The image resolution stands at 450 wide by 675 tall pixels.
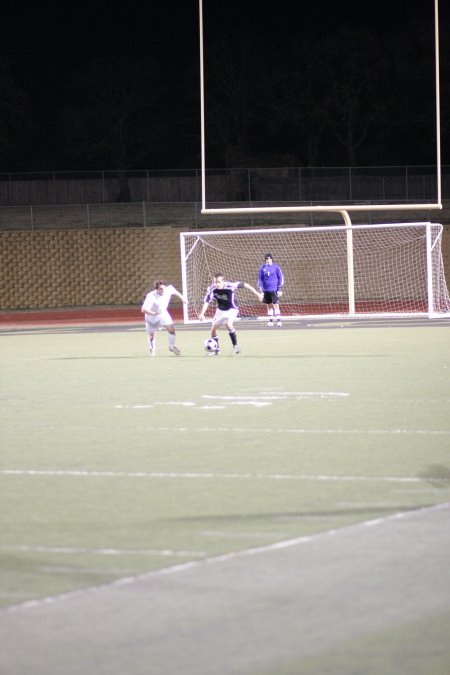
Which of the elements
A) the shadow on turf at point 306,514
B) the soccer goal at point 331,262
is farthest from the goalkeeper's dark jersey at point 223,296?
the soccer goal at point 331,262

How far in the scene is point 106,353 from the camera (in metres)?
23.8

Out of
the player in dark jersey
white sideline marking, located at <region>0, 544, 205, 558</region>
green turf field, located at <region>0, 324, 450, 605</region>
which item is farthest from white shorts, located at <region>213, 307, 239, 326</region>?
white sideline marking, located at <region>0, 544, 205, 558</region>

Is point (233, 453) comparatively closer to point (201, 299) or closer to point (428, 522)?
point (428, 522)

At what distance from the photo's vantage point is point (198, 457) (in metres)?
10.0

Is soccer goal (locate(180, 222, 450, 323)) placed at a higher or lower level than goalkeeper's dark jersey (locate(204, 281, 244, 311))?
higher

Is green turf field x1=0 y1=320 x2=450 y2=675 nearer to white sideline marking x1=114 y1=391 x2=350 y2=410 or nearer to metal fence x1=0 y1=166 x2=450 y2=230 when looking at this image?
white sideline marking x1=114 y1=391 x2=350 y2=410

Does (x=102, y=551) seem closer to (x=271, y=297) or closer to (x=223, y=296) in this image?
(x=223, y=296)

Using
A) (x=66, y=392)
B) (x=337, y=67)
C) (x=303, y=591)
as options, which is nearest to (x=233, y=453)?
(x=303, y=591)

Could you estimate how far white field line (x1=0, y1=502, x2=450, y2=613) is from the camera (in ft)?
18.2

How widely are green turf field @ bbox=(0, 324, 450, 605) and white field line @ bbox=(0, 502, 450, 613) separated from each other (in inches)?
4.2

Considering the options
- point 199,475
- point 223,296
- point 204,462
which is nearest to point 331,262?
point 223,296

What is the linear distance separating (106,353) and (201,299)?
17424 millimetres

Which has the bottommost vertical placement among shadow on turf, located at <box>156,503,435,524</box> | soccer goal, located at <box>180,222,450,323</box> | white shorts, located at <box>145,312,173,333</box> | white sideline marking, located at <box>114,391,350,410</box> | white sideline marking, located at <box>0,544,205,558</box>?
shadow on turf, located at <box>156,503,435,524</box>

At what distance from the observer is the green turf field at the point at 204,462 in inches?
256
